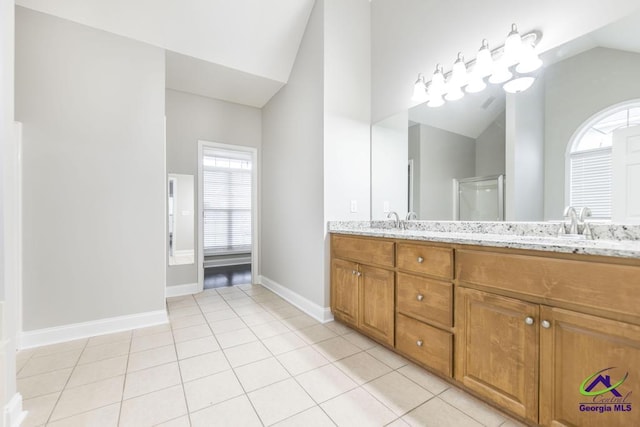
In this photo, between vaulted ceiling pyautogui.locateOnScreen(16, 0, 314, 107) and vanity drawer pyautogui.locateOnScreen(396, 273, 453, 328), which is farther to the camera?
vaulted ceiling pyautogui.locateOnScreen(16, 0, 314, 107)

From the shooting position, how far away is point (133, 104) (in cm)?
251

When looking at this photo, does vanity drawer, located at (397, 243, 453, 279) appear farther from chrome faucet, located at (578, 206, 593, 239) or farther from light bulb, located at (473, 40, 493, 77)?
light bulb, located at (473, 40, 493, 77)

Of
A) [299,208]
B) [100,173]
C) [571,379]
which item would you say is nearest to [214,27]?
[100,173]

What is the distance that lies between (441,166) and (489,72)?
755 mm

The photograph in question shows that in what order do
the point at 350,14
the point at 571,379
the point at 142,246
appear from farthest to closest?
1. the point at 350,14
2. the point at 142,246
3. the point at 571,379

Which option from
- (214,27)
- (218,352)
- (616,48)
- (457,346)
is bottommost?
(218,352)

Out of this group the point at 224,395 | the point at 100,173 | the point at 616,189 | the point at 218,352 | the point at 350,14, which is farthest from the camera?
the point at 350,14

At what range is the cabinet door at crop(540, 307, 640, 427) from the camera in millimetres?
963

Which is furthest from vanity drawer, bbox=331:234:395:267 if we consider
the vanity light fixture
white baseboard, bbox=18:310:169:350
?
white baseboard, bbox=18:310:169:350

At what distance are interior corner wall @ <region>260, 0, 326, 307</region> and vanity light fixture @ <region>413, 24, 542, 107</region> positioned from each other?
40.3 inches

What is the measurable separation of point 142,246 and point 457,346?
2.72 metres

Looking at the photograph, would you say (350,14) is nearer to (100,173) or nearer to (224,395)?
(100,173)

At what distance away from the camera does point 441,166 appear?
234cm

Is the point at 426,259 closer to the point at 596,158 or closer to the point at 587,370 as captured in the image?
the point at 587,370
